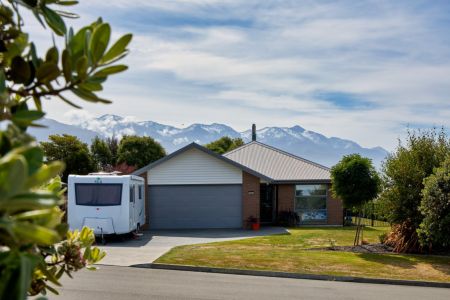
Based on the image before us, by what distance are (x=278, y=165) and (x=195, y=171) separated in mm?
6584

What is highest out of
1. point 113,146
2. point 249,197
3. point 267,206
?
point 113,146

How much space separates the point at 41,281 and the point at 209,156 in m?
26.3

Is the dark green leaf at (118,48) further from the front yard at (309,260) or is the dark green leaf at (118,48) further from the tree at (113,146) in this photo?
the tree at (113,146)

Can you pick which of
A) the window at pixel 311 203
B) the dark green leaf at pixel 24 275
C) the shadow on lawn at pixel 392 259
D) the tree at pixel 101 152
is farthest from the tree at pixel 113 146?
the dark green leaf at pixel 24 275

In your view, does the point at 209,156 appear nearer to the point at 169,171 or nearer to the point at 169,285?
the point at 169,171

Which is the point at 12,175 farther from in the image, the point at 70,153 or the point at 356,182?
the point at 70,153

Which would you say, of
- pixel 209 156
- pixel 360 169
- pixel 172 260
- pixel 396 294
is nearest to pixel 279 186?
pixel 209 156

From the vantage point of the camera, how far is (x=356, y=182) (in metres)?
19.3

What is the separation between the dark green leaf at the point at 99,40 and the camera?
1405mm

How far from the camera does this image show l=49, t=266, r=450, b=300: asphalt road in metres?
11.4

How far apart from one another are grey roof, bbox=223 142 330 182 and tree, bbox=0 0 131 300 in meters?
27.3

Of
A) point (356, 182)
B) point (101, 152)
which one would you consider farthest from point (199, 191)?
point (101, 152)

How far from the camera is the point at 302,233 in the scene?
82.8ft

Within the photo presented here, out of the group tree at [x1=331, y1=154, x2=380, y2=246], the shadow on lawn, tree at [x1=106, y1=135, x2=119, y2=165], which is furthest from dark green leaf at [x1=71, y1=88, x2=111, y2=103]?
tree at [x1=106, y1=135, x2=119, y2=165]
